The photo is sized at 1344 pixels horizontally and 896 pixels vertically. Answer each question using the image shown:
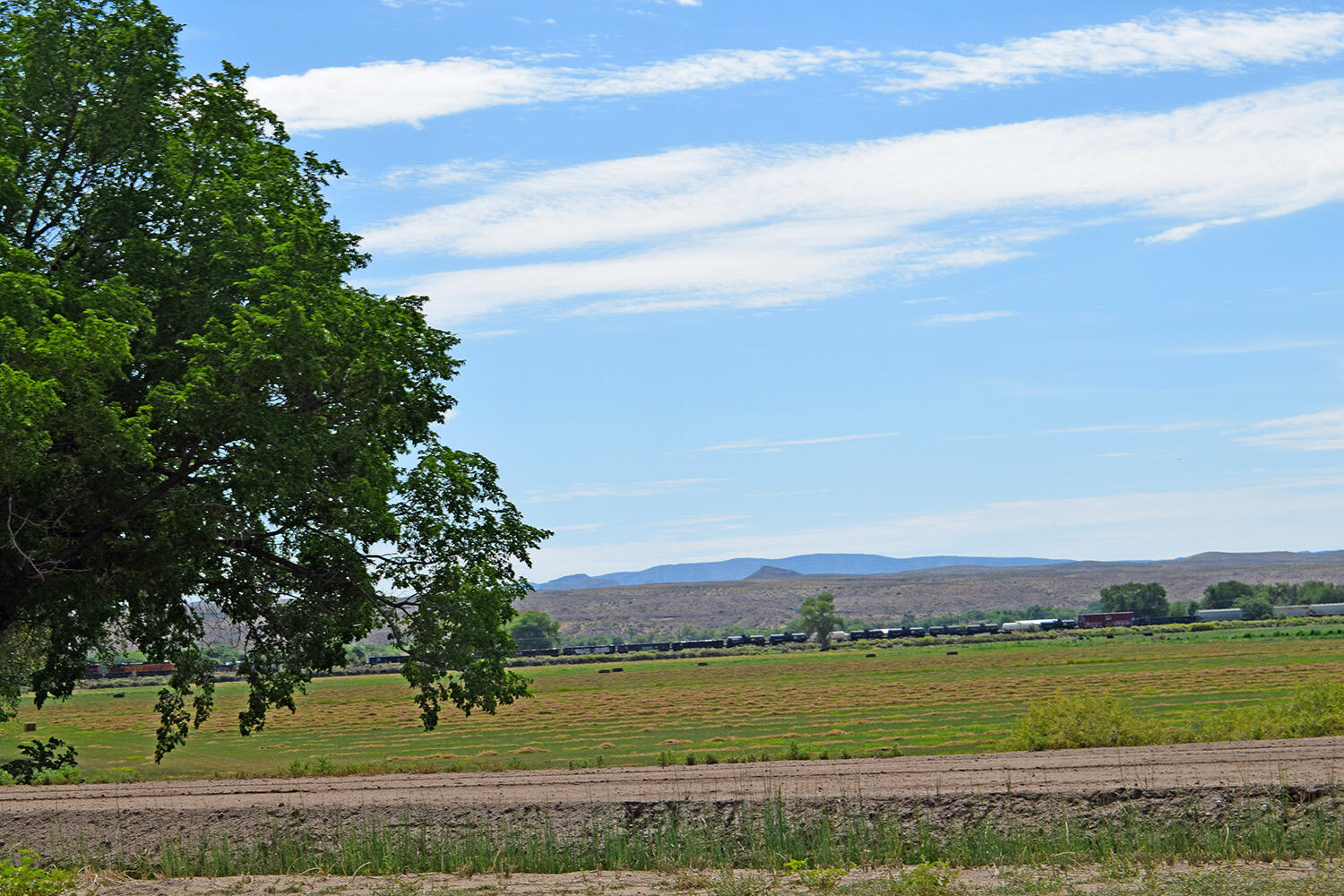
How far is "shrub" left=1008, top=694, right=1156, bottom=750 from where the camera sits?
3394cm

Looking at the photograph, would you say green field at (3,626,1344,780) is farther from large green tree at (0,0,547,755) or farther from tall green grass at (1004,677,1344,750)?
large green tree at (0,0,547,755)

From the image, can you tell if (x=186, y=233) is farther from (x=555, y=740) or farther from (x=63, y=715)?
(x=63, y=715)

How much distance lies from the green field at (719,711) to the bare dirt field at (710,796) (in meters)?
9.41

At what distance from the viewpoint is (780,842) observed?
57.6ft

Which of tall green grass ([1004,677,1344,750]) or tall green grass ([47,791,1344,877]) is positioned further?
tall green grass ([1004,677,1344,750])

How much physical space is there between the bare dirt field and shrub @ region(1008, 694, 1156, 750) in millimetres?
5995

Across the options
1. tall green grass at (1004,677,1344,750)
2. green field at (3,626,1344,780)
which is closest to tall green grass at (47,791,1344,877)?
green field at (3,626,1344,780)

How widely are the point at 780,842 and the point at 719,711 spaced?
56.5 metres

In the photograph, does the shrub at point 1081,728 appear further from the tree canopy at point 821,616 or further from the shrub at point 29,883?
the tree canopy at point 821,616

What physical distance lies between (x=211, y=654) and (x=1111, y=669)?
8213 cm

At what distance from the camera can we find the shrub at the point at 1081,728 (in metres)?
33.9

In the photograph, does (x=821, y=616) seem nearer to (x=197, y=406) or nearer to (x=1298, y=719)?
(x=1298, y=719)

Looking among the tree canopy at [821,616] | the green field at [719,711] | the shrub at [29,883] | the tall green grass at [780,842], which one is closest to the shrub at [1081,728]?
the green field at [719,711]

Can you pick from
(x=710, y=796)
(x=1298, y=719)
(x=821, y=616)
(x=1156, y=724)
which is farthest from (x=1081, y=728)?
(x=821, y=616)
